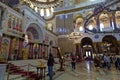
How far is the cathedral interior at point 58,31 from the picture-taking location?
9.66 m

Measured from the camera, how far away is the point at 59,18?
25.0 meters

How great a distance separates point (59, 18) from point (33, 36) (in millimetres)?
10899

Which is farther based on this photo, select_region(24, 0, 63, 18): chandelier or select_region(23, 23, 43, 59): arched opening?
select_region(24, 0, 63, 18): chandelier

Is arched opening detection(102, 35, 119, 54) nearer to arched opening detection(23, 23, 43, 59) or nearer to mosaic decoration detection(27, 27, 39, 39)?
arched opening detection(23, 23, 43, 59)

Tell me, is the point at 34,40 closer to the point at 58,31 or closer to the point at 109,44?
the point at 58,31

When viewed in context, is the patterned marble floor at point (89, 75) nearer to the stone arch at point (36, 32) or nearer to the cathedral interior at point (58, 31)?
the cathedral interior at point (58, 31)

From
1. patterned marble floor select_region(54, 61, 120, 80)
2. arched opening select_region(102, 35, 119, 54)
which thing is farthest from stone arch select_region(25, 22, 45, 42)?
arched opening select_region(102, 35, 119, 54)

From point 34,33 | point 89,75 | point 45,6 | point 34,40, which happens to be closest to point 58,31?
point 45,6

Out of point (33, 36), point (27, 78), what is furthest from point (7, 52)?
point (33, 36)

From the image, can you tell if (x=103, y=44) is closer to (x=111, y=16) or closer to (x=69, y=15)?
(x=111, y=16)

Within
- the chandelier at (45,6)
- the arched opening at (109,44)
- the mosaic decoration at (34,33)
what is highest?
the chandelier at (45,6)

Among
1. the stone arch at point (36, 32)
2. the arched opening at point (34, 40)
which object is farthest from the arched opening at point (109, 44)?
the arched opening at point (34, 40)

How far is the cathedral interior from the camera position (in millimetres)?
9656

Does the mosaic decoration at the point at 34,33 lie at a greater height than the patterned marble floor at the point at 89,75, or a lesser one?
greater
